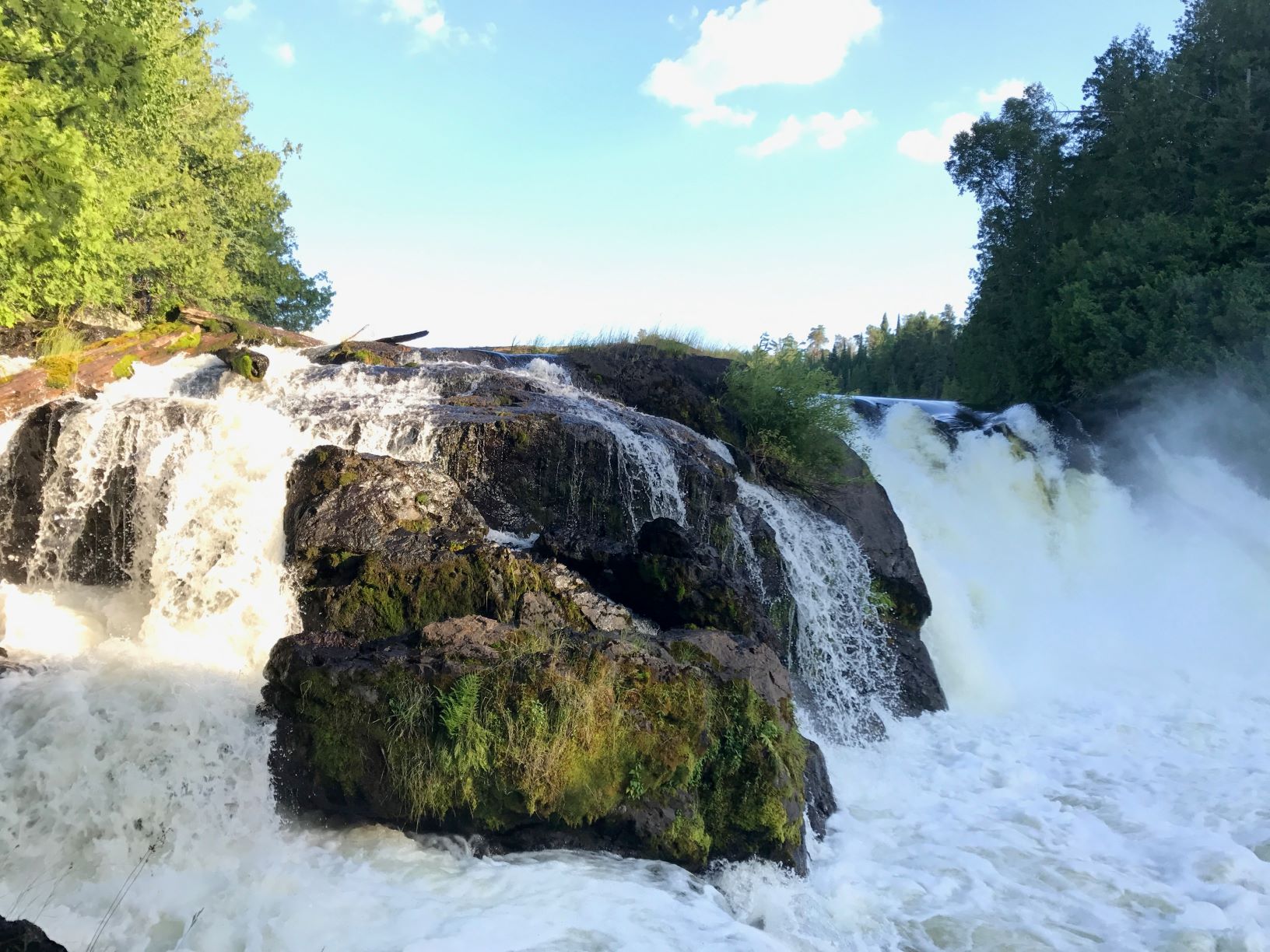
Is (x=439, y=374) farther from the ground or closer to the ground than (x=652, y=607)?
farther from the ground

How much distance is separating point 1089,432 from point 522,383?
1277 centimetres

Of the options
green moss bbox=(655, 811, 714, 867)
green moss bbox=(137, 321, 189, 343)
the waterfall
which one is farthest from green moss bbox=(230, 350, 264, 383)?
green moss bbox=(655, 811, 714, 867)

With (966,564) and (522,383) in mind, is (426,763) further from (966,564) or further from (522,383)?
(966,564)

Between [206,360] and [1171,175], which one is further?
[1171,175]

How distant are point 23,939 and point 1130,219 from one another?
24562 mm

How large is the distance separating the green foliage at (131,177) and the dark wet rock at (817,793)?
10.1 meters

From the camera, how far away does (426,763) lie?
5.52 metres

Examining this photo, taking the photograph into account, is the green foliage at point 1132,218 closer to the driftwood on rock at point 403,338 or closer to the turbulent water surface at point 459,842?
the turbulent water surface at point 459,842

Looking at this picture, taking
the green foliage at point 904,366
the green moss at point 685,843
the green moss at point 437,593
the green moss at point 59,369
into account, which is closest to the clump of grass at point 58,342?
the green moss at point 59,369

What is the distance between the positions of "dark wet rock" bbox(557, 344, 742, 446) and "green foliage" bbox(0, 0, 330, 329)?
24.4 ft

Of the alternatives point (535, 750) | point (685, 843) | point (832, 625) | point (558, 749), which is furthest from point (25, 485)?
point (832, 625)

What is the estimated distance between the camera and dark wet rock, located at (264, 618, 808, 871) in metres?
5.53

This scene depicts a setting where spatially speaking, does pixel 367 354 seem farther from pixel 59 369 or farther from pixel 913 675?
pixel 913 675

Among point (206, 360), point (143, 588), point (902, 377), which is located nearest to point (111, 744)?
point (143, 588)
